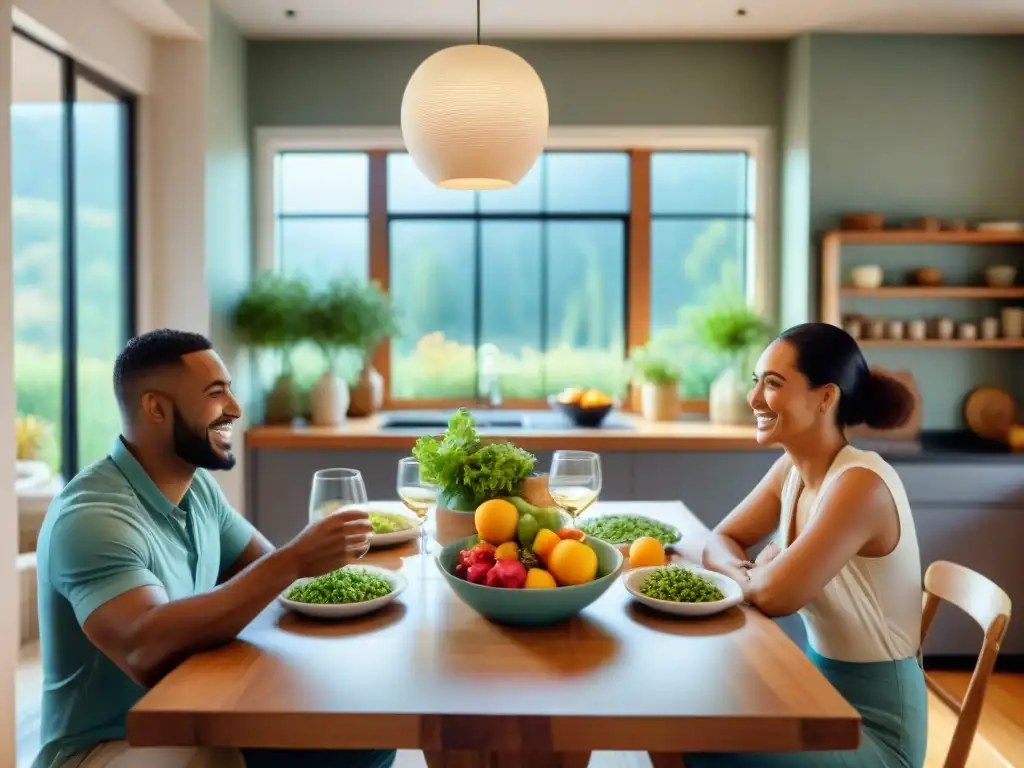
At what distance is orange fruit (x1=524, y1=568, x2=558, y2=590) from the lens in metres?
1.51

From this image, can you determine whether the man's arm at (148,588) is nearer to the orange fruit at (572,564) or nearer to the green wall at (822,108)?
the orange fruit at (572,564)

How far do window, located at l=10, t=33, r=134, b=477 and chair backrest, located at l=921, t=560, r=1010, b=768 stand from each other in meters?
2.50

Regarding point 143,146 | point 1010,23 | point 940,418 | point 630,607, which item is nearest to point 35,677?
point 143,146

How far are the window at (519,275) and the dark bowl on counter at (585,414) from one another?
0.49 meters

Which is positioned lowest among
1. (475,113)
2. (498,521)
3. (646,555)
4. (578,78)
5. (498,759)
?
(498,759)

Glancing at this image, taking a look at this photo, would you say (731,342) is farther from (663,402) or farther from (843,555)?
(843,555)

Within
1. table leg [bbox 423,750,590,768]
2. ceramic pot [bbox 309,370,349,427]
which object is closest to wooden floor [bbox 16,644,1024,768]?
table leg [bbox 423,750,590,768]

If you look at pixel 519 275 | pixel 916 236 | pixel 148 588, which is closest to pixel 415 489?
pixel 148 588

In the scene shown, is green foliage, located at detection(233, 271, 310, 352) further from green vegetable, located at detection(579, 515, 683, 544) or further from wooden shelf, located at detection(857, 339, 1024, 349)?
wooden shelf, located at detection(857, 339, 1024, 349)

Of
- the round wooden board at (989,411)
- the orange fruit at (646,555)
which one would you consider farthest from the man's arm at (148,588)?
the round wooden board at (989,411)

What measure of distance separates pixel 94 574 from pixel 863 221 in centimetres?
320

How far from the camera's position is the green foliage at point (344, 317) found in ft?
12.7

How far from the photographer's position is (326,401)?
12.7 feet

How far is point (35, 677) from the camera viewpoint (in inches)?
124
